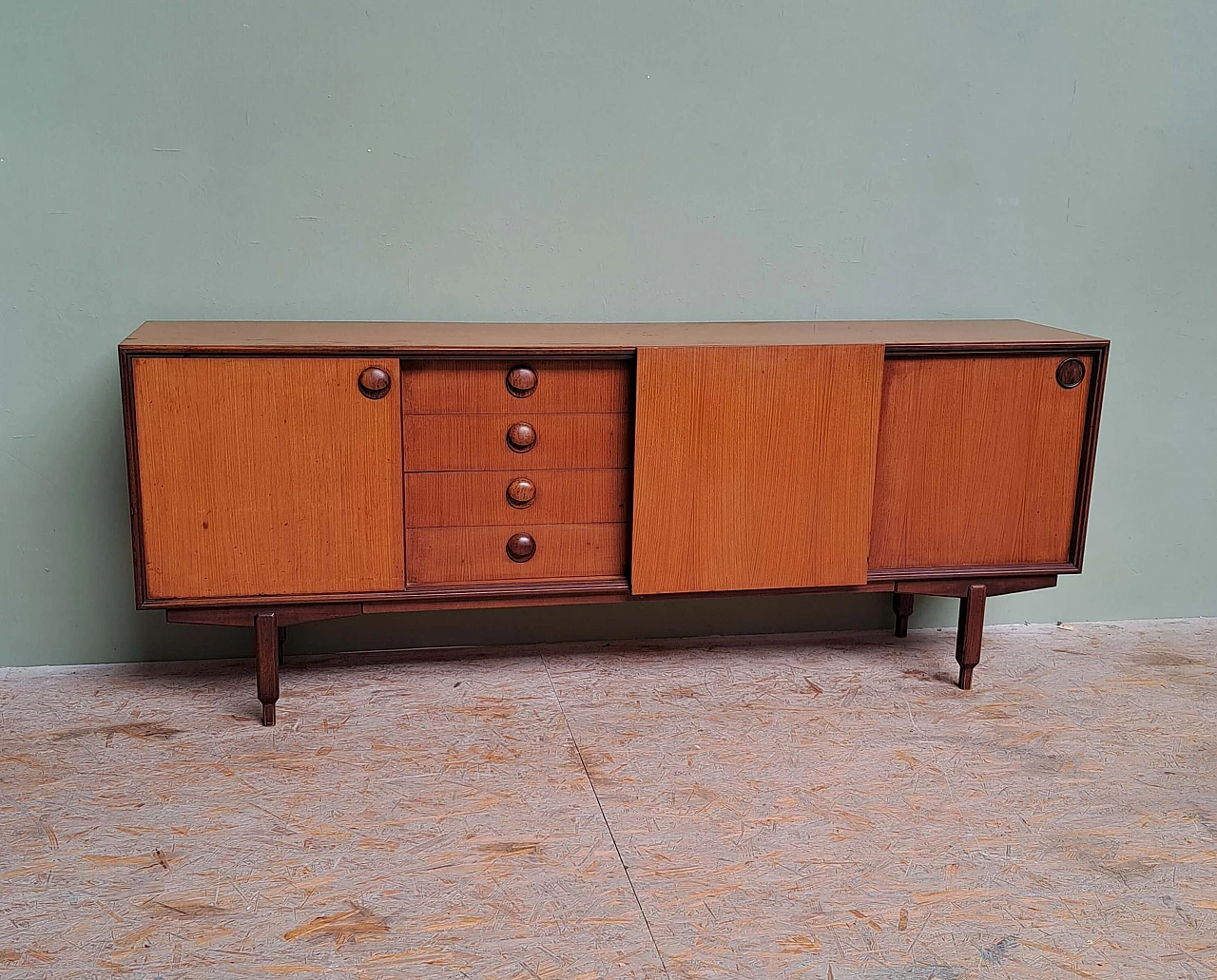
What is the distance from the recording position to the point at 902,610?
296cm

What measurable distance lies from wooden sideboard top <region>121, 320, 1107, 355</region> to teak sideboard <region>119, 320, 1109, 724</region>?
0.03ft

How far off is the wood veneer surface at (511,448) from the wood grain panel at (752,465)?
0.07 metres

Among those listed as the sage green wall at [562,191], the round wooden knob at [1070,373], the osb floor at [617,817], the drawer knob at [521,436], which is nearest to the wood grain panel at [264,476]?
the drawer knob at [521,436]

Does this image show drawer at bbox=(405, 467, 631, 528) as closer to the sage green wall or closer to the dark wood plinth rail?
the dark wood plinth rail

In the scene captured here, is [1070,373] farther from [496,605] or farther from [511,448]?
[496,605]

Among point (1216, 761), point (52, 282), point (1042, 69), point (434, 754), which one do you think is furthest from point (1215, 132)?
point (52, 282)

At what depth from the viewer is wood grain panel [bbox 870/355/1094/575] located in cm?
246

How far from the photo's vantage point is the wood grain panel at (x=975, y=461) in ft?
8.07

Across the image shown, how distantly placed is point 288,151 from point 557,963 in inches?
70.1

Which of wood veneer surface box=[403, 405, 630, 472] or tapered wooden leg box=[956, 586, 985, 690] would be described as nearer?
wood veneer surface box=[403, 405, 630, 472]

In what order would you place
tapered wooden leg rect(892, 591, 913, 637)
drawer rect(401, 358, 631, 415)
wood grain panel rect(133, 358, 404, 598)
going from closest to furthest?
wood grain panel rect(133, 358, 404, 598)
drawer rect(401, 358, 631, 415)
tapered wooden leg rect(892, 591, 913, 637)

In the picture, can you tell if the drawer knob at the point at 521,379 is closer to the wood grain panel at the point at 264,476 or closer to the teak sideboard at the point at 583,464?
the teak sideboard at the point at 583,464

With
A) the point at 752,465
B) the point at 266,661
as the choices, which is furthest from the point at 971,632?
the point at 266,661

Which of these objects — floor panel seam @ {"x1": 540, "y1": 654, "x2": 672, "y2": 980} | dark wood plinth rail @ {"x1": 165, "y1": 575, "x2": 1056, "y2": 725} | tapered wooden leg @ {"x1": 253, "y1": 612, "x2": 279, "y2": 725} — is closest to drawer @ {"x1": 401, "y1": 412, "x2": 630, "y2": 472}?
dark wood plinth rail @ {"x1": 165, "y1": 575, "x2": 1056, "y2": 725}
